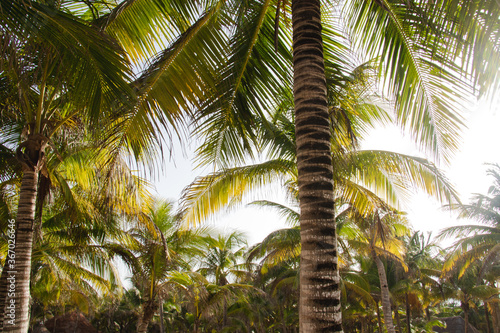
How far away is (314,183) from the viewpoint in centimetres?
294

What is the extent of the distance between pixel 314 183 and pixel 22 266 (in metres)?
5.19

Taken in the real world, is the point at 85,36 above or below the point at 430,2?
below

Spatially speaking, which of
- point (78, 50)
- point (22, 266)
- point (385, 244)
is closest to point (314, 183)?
point (78, 50)

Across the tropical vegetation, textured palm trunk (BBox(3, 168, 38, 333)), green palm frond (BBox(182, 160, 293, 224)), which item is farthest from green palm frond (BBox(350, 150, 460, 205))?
textured palm trunk (BBox(3, 168, 38, 333))

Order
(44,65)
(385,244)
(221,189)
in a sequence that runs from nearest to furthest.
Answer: (44,65) < (221,189) < (385,244)

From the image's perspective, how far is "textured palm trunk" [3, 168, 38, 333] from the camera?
5367 mm

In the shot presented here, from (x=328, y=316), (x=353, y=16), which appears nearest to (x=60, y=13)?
(x=328, y=316)

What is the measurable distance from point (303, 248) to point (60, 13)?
10.0 ft

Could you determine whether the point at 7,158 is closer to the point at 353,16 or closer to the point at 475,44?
the point at 353,16

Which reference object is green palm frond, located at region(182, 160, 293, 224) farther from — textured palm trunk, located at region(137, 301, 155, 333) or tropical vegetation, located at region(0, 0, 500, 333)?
textured palm trunk, located at region(137, 301, 155, 333)

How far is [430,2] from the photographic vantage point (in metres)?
3.51

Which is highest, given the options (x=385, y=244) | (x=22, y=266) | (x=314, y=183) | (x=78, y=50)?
(x=78, y=50)

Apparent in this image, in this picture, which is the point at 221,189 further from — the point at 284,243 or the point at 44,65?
the point at 284,243

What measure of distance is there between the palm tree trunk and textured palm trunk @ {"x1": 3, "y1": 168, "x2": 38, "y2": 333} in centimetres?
495
